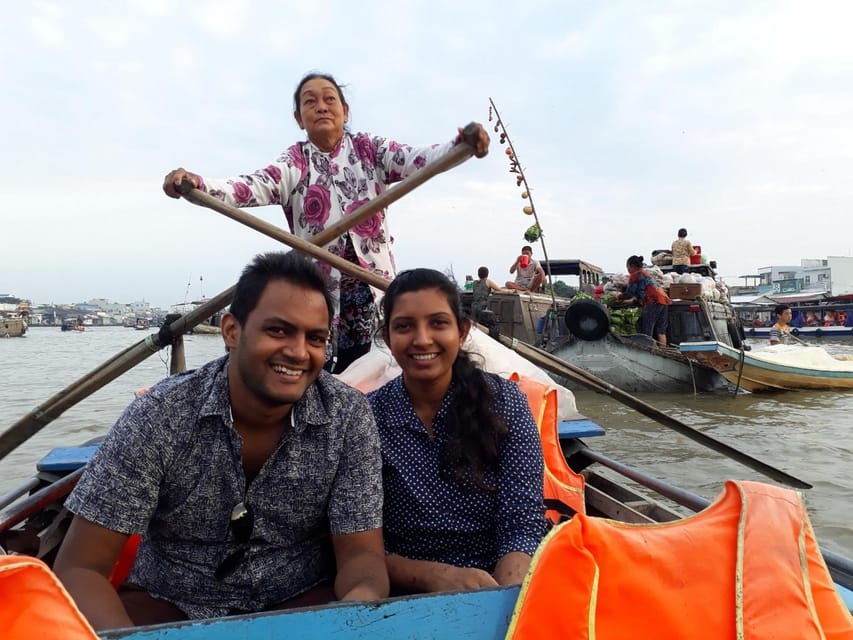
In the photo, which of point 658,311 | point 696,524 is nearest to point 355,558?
point 696,524

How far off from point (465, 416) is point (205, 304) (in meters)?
1.54

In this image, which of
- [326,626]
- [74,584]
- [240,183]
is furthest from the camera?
[240,183]

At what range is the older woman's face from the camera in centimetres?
241

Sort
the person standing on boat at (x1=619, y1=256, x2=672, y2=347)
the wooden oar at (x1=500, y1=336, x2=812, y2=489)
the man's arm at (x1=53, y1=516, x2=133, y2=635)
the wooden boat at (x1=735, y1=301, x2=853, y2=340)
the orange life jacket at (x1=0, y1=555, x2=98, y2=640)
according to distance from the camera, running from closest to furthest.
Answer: the orange life jacket at (x1=0, y1=555, x2=98, y2=640) < the man's arm at (x1=53, y1=516, x2=133, y2=635) < the wooden oar at (x1=500, y1=336, x2=812, y2=489) < the person standing on boat at (x1=619, y1=256, x2=672, y2=347) < the wooden boat at (x1=735, y1=301, x2=853, y2=340)

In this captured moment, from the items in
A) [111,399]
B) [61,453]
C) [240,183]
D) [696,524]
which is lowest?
[111,399]

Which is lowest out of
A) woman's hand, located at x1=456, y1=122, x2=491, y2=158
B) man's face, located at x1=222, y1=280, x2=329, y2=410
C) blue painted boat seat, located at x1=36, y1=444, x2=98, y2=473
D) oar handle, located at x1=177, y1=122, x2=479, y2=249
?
blue painted boat seat, located at x1=36, y1=444, x2=98, y2=473

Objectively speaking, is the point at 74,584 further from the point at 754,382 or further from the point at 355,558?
the point at 754,382

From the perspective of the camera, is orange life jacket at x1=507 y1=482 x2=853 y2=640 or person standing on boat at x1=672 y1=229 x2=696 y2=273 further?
person standing on boat at x1=672 y1=229 x2=696 y2=273

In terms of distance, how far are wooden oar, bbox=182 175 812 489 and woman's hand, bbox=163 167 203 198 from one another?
0.09 feet

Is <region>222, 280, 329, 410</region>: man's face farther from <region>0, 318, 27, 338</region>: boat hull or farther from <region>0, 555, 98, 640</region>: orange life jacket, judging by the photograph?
<region>0, 318, 27, 338</region>: boat hull

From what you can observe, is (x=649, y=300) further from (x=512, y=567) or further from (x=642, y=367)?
(x=512, y=567)

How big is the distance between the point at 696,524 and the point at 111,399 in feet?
37.6

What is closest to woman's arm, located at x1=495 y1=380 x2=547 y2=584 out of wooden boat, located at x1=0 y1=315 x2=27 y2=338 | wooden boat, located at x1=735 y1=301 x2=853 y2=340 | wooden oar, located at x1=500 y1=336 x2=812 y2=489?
wooden oar, located at x1=500 y1=336 x2=812 y2=489

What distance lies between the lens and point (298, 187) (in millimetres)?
2576
